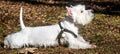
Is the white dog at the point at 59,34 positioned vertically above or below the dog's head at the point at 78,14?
below

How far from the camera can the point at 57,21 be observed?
37.1ft

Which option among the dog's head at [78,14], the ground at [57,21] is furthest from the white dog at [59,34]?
the ground at [57,21]

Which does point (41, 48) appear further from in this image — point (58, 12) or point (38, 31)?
point (58, 12)

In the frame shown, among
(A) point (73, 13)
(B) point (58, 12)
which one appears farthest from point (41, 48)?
(B) point (58, 12)

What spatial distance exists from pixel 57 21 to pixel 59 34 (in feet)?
10.5

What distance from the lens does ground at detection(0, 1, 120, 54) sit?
836 centimetres

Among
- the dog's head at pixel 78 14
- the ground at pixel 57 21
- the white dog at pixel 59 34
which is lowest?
the ground at pixel 57 21

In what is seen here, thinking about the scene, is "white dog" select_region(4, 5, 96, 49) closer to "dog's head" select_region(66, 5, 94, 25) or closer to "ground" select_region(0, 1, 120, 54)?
"dog's head" select_region(66, 5, 94, 25)

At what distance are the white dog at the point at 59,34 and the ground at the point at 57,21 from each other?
148 millimetres

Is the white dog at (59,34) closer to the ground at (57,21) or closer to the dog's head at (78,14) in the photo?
the dog's head at (78,14)

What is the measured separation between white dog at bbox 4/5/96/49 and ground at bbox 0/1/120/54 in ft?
0.48

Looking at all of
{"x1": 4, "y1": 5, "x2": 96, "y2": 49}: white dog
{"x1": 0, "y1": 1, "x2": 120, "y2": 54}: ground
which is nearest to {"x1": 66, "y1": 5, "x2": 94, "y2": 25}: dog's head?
{"x1": 4, "y1": 5, "x2": 96, "y2": 49}: white dog

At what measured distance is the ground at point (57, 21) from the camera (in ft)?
27.4

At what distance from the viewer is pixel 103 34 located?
9.66m
